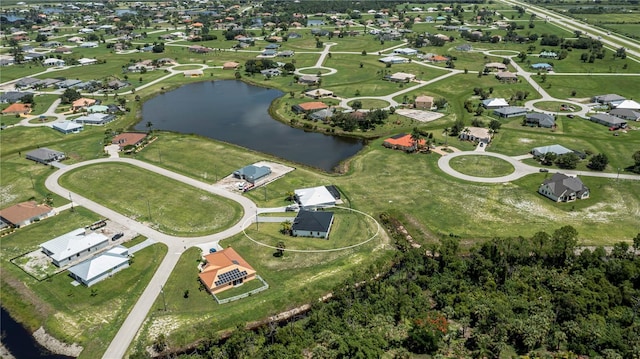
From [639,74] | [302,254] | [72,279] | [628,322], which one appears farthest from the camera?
[639,74]

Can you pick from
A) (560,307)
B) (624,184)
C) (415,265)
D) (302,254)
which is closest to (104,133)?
(302,254)

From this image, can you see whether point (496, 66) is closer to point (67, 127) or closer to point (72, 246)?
point (67, 127)

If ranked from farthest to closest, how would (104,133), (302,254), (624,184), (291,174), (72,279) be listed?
(104,133)
(291,174)
(624,184)
(302,254)
(72,279)

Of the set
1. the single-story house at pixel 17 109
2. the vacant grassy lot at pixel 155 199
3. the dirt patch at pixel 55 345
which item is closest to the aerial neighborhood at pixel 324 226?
the dirt patch at pixel 55 345

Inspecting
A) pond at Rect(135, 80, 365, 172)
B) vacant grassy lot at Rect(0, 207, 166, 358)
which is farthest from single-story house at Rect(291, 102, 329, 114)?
vacant grassy lot at Rect(0, 207, 166, 358)

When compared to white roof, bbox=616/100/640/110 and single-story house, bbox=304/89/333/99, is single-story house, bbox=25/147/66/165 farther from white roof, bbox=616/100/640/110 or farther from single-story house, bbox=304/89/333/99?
white roof, bbox=616/100/640/110

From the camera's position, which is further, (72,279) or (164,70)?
(164,70)

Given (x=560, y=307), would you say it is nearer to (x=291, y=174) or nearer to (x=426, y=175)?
(x=426, y=175)
